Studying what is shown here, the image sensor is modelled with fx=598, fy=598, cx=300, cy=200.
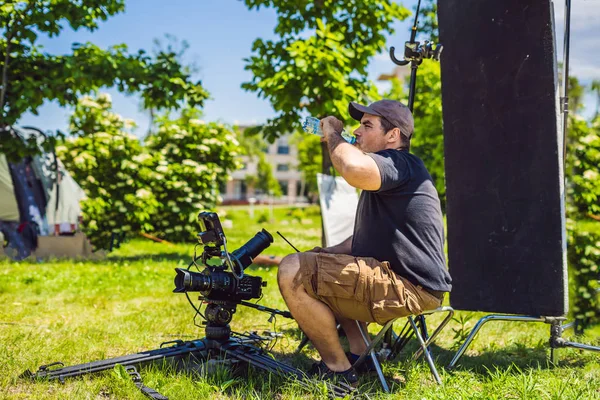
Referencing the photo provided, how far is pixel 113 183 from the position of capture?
11523 mm

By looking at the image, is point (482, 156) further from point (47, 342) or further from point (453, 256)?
point (47, 342)

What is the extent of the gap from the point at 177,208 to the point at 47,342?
27.2ft

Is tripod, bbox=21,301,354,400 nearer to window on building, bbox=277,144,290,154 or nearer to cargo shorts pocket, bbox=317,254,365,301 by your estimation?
cargo shorts pocket, bbox=317,254,365,301

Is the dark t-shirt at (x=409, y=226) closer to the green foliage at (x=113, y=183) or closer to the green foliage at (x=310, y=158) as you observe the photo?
Answer: the green foliage at (x=113, y=183)

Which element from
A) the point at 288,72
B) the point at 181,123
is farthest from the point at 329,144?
the point at 181,123

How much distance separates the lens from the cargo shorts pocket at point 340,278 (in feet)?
10.1

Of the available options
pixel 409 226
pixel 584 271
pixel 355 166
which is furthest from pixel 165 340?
pixel 584 271

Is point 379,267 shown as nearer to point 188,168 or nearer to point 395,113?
point 395,113

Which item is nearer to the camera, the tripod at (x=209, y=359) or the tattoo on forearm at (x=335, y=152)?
the tattoo on forearm at (x=335, y=152)

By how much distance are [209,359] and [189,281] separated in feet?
1.74

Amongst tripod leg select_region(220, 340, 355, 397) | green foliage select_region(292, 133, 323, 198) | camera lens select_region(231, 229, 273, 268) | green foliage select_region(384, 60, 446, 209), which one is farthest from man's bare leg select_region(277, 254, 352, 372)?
green foliage select_region(292, 133, 323, 198)

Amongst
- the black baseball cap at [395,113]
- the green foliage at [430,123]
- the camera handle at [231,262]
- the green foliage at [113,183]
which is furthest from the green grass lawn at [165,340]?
the green foliage at [430,123]

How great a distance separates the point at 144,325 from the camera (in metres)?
4.80

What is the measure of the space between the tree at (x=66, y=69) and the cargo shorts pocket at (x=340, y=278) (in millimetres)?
6886
